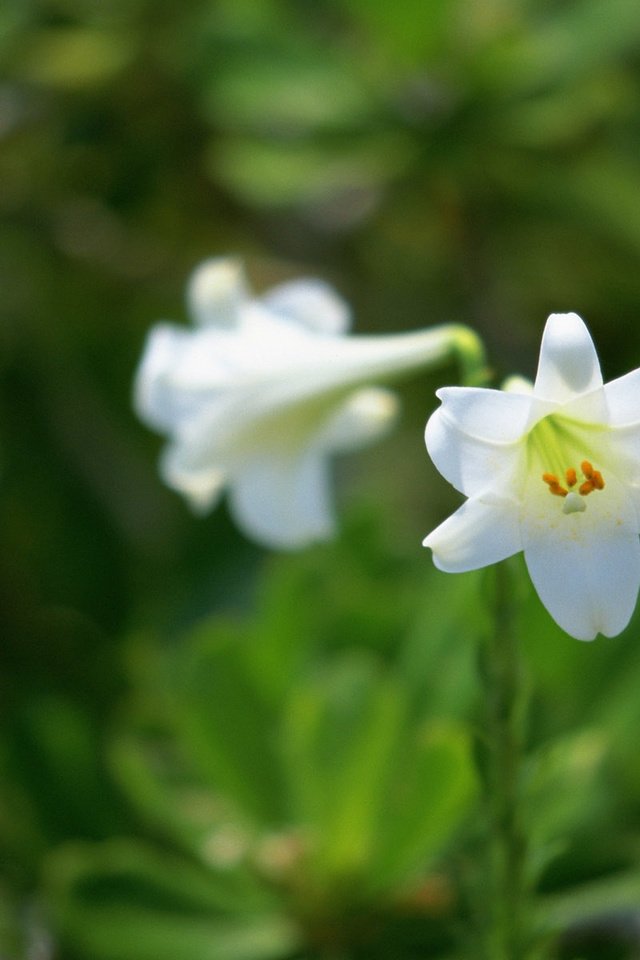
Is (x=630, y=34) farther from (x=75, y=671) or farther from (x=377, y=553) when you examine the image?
(x=75, y=671)

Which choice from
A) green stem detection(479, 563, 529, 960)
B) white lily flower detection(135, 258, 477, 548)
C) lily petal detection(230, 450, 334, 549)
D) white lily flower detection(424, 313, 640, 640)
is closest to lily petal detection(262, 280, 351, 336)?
white lily flower detection(135, 258, 477, 548)

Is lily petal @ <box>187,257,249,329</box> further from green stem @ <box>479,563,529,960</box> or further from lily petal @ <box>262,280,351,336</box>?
green stem @ <box>479,563,529,960</box>

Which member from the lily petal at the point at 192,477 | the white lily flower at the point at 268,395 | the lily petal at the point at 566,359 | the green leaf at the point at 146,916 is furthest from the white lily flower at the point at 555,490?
the green leaf at the point at 146,916

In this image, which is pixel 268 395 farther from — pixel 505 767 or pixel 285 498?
pixel 505 767

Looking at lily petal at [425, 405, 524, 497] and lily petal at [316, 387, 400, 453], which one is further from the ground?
lily petal at [316, 387, 400, 453]

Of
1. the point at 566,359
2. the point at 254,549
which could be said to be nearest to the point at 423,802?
the point at 566,359
